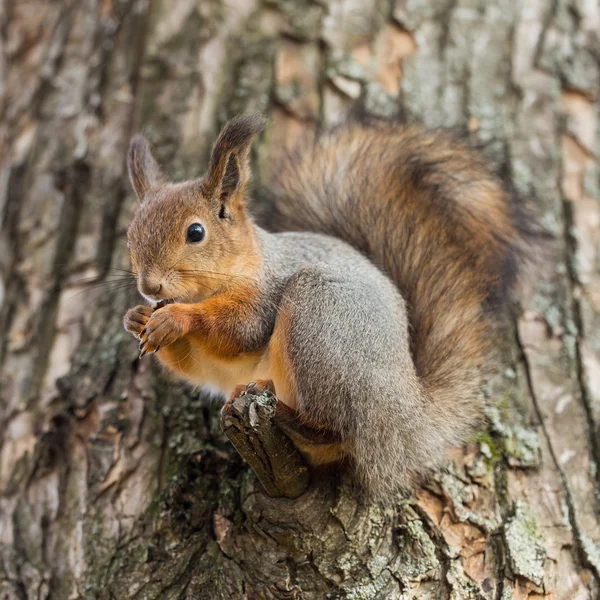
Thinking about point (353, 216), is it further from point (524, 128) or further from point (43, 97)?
point (43, 97)

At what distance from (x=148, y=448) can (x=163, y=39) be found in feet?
4.72

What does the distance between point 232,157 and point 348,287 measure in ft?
1.29

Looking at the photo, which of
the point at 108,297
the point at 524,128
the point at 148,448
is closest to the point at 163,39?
the point at 108,297

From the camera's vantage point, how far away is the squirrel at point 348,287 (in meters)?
1.59

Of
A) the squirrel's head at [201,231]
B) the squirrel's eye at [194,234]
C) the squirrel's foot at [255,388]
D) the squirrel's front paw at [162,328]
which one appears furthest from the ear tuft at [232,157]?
the squirrel's foot at [255,388]

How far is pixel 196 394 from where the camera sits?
1.95m

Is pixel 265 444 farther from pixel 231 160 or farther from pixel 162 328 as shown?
pixel 231 160

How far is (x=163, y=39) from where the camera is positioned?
258 centimetres

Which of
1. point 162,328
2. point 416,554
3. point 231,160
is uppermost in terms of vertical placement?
point 231,160

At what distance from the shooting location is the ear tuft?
5.35ft

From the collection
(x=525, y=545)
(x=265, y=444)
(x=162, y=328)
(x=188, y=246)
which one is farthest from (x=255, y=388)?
(x=525, y=545)

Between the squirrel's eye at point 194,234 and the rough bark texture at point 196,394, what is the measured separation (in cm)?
46

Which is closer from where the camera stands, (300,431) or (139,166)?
(300,431)

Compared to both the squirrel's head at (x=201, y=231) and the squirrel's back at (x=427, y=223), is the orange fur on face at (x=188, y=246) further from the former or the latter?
the squirrel's back at (x=427, y=223)
